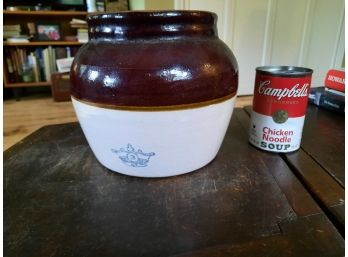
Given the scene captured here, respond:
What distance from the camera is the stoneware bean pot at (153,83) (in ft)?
1.13

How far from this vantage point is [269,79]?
445 millimetres

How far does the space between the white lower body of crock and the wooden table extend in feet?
0.07

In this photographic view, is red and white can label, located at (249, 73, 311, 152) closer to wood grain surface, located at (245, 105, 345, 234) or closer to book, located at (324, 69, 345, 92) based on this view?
wood grain surface, located at (245, 105, 345, 234)

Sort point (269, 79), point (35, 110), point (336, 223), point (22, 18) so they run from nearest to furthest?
point (336, 223) < point (269, 79) < point (35, 110) < point (22, 18)

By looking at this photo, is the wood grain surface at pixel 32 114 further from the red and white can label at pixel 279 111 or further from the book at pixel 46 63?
the red and white can label at pixel 279 111

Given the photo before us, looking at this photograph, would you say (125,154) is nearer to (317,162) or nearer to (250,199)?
(250,199)

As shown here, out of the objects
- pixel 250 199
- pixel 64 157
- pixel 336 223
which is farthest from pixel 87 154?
pixel 336 223

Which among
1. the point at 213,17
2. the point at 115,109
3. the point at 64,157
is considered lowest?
the point at 64,157

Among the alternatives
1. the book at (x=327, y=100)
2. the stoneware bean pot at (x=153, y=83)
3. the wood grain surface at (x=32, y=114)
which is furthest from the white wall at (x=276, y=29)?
the stoneware bean pot at (x=153, y=83)

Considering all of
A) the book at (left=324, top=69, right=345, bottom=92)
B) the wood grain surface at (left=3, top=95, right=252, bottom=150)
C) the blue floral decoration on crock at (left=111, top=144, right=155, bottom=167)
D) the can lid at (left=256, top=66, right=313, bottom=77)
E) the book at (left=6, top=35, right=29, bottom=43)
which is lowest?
the wood grain surface at (left=3, top=95, right=252, bottom=150)

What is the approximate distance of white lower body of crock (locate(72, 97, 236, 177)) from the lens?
359mm

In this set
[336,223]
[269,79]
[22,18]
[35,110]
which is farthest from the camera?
[22,18]

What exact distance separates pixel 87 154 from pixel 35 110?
182cm

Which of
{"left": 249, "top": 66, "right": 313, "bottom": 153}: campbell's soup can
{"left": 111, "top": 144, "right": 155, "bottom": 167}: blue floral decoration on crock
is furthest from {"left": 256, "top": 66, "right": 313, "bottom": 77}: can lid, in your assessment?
{"left": 111, "top": 144, "right": 155, "bottom": 167}: blue floral decoration on crock
